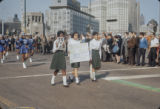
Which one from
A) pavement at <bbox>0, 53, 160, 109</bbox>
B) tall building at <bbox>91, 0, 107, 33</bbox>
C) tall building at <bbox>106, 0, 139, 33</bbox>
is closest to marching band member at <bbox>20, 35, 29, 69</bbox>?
pavement at <bbox>0, 53, 160, 109</bbox>

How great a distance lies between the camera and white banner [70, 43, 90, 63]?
24.6ft

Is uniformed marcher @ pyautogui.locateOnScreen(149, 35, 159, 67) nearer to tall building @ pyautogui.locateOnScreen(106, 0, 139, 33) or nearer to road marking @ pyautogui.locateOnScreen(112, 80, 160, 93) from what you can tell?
road marking @ pyautogui.locateOnScreen(112, 80, 160, 93)

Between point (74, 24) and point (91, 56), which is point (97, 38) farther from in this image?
point (74, 24)

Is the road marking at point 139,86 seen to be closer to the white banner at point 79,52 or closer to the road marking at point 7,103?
the white banner at point 79,52

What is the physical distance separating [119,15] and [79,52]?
76304 mm

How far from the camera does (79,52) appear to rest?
7.64m

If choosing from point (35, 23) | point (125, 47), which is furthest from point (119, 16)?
point (125, 47)

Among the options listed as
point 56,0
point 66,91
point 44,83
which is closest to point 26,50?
point 44,83

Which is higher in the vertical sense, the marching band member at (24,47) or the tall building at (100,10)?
the tall building at (100,10)

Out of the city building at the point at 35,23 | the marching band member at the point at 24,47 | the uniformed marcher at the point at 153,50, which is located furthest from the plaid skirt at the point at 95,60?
the city building at the point at 35,23

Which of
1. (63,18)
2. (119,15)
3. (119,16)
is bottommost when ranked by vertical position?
(119,16)

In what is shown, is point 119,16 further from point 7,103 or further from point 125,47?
point 7,103

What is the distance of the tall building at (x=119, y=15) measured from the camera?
51578 millimetres

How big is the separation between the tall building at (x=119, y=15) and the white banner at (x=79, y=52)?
64.4 feet
